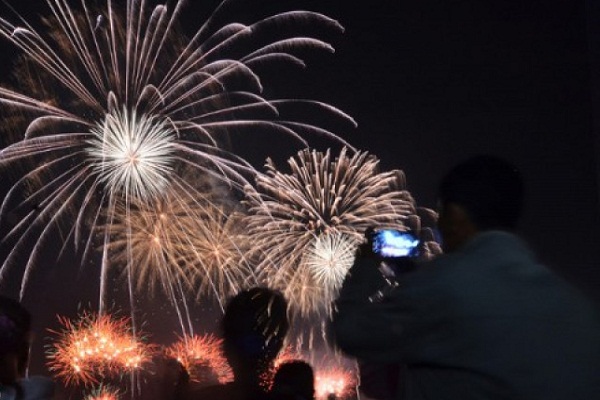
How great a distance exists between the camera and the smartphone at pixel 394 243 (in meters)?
3.52

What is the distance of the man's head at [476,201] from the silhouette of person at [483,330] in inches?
8.0

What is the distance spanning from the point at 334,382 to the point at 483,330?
40.6 m

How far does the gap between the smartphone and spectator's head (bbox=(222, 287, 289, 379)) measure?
1.75ft

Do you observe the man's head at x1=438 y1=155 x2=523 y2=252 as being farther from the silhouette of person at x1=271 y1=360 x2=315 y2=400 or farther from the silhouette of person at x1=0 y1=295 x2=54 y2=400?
the silhouette of person at x1=271 y1=360 x2=315 y2=400

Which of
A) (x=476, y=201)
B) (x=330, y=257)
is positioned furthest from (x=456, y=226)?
(x=330, y=257)

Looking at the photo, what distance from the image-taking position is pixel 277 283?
21.3m

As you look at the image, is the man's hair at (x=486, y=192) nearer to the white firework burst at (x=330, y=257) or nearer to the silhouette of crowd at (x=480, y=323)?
the silhouette of crowd at (x=480, y=323)

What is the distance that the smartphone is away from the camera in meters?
3.52

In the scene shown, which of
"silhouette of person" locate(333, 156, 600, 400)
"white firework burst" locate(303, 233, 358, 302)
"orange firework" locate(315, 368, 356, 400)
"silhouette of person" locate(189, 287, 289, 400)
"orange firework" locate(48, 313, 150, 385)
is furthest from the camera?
"orange firework" locate(315, 368, 356, 400)

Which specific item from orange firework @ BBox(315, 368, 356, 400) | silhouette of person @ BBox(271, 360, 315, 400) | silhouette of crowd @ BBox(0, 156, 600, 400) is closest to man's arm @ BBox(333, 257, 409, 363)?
silhouette of crowd @ BBox(0, 156, 600, 400)

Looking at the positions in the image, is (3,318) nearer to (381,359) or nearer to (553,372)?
(381,359)

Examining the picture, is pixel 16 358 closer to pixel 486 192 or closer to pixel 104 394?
pixel 486 192

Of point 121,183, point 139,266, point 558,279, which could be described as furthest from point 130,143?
point 558,279

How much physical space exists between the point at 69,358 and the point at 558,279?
2704 centimetres
